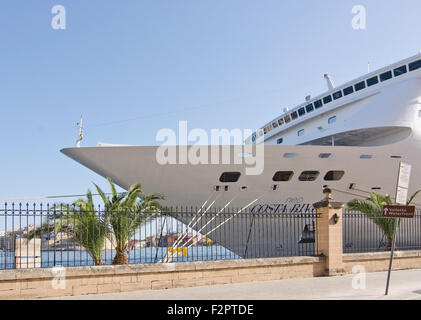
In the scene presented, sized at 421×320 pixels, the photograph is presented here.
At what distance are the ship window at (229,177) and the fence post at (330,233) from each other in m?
4.88

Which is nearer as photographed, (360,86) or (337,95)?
(360,86)

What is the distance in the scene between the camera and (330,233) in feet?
37.2

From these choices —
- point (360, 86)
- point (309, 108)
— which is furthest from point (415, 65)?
Result: point (309, 108)

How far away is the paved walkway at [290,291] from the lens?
27.5ft

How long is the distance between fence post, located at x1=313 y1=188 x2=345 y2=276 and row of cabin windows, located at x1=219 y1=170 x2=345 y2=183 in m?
4.92

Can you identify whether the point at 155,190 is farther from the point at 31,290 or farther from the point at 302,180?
the point at 31,290

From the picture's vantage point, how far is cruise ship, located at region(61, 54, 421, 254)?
15125 millimetres

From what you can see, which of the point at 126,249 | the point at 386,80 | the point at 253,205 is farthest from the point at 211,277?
the point at 386,80

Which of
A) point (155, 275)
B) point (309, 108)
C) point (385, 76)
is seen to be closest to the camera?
point (155, 275)

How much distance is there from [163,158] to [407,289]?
8.14 metres

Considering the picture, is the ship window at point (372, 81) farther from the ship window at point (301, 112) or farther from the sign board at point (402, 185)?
the sign board at point (402, 185)

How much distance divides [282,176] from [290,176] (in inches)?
11.2

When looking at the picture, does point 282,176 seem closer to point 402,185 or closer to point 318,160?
point 318,160

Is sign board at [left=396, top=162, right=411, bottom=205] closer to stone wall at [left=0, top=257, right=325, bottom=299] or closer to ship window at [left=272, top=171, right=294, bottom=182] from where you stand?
stone wall at [left=0, top=257, right=325, bottom=299]
